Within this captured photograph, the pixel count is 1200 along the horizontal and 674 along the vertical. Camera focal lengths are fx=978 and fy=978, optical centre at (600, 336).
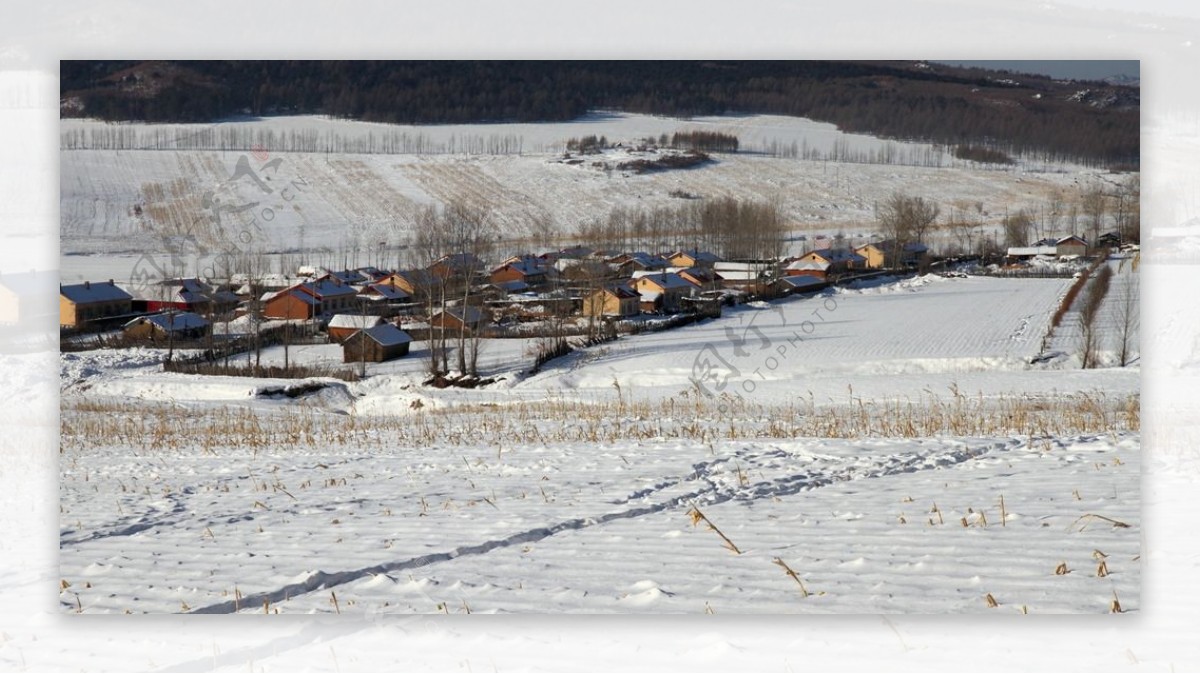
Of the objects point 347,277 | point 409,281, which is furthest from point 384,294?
point 347,277

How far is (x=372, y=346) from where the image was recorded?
34969mm

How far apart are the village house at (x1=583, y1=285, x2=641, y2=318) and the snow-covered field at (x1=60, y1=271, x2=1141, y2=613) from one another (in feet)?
82.3

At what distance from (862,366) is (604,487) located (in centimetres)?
2192

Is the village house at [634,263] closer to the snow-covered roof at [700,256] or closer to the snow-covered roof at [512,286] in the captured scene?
the snow-covered roof at [700,256]

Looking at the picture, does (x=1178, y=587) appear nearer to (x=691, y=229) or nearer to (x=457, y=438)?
(x=457, y=438)

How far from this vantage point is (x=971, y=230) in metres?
66.3

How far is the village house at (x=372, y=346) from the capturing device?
34781 mm

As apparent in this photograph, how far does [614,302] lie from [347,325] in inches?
448

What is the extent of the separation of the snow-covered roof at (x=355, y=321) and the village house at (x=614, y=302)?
8680 millimetres

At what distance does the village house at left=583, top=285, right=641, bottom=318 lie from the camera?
40688mm

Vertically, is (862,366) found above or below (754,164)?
below

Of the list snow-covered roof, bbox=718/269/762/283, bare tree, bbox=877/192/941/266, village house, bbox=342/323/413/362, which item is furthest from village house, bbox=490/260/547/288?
bare tree, bbox=877/192/941/266

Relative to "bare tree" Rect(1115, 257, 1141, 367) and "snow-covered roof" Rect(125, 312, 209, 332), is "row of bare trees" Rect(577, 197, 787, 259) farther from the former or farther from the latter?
"bare tree" Rect(1115, 257, 1141, 367)

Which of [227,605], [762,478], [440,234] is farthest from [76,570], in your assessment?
[440,234]
